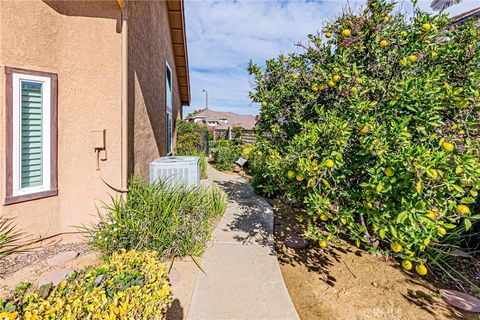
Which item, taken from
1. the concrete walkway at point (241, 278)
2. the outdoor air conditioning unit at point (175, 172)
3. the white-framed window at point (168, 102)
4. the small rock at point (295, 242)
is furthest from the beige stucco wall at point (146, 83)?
the small rock at point (295, 242)

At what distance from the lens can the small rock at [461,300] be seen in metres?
2.85

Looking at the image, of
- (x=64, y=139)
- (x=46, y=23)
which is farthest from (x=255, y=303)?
(x=46, y=23)

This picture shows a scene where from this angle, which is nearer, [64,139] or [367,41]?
[367,41]

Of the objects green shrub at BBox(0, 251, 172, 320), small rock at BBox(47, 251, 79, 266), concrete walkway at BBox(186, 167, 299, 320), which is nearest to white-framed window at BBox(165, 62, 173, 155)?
concrete walkway at BBox(186, 167, 299, 320)

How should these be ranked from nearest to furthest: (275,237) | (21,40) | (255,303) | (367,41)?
(255,303)
(367,41)
(21,40)
(275,237)

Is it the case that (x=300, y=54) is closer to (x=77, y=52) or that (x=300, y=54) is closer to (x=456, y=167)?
(x=456, y=167)

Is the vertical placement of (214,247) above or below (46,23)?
below

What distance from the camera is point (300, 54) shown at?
3.79m

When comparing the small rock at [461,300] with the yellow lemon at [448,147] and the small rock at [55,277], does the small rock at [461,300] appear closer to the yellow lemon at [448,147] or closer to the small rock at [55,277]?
the yellow lemon at [448,147]

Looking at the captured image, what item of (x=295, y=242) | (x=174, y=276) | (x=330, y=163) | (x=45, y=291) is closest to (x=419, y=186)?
(x=330, y=163)

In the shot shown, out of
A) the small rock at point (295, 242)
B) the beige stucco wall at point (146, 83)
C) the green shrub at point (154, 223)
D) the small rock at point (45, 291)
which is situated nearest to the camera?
the small rock at point (45, 291)

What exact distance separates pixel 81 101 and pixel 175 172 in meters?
2.22

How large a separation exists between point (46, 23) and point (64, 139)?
6.38ft

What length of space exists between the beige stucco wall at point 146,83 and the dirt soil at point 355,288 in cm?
373
